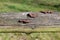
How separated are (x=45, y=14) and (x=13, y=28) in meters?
0.62

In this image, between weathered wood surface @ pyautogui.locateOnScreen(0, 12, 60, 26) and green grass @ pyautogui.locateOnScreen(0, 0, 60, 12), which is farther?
green grass @ pyautogui.locateOnScreen(0, 0, 60, 12)

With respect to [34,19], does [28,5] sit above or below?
below

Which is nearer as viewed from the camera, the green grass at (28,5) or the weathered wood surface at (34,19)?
the weathered wood surface at (34,19)

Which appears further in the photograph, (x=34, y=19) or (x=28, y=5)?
(x=28, y=5)

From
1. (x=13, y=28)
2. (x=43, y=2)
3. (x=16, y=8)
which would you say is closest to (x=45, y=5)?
(x=43, y=2)

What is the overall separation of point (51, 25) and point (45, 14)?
0.45 m

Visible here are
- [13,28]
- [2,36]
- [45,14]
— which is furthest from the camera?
[45,14]

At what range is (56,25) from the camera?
74.4 inches

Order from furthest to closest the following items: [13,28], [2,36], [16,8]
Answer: [16,8]
[13,28]
[2,36]

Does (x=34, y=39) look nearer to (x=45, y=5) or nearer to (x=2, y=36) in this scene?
(x=2, y=36)

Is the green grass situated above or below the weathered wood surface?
below

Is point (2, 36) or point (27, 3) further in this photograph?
point (27, 3)

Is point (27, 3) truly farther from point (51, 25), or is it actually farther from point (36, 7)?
point (51, 25)

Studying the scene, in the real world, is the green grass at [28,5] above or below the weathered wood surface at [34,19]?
below
